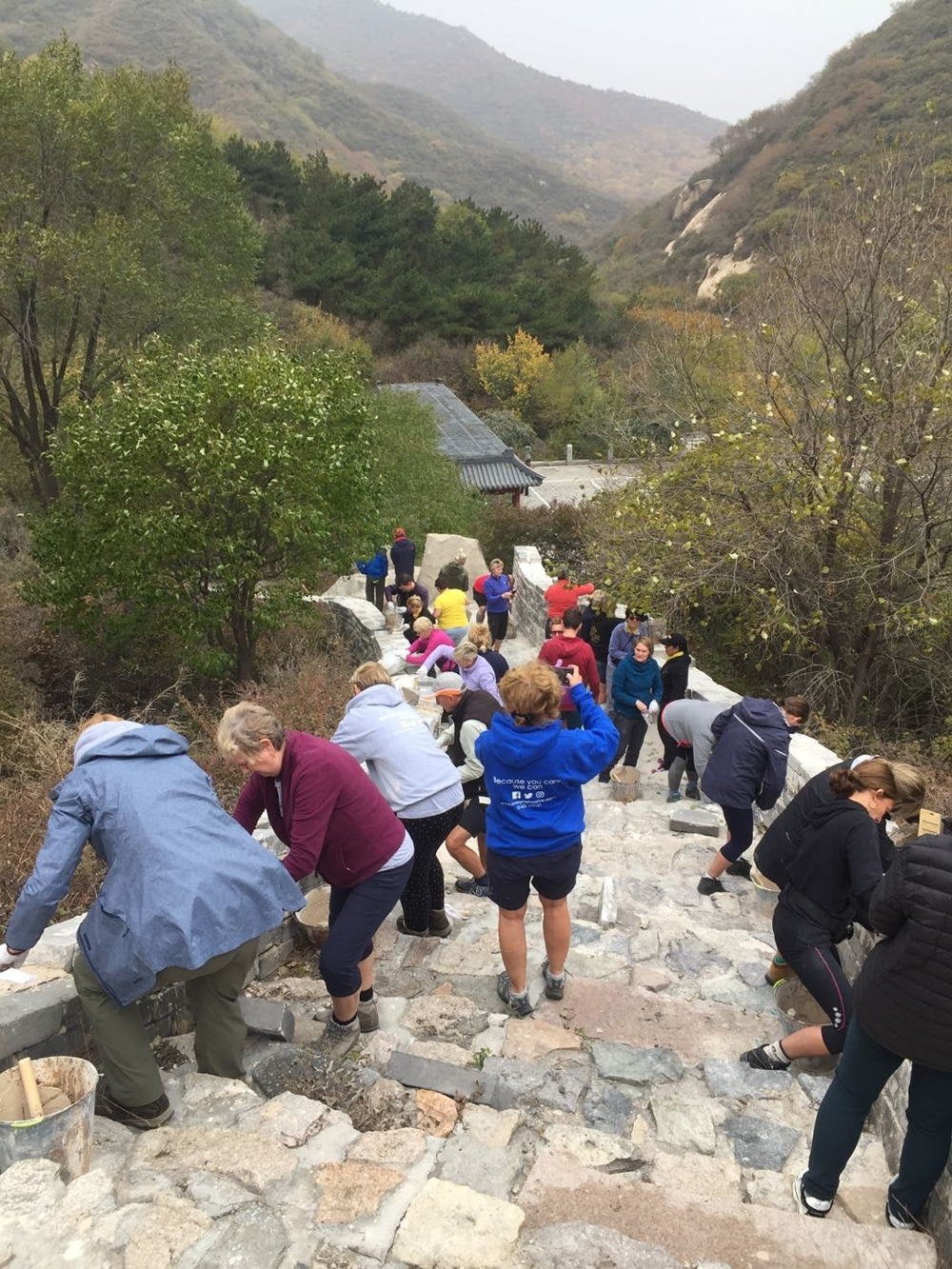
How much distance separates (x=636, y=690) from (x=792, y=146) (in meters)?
66.4

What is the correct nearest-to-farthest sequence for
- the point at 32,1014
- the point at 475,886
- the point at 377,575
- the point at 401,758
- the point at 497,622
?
the point at 32,1014, the point at 401,758, the point at 475,886, the point at 497,622, the point at 377,575

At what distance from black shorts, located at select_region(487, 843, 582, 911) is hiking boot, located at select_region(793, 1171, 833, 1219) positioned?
1474mm

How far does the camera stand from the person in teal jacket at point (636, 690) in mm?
7691

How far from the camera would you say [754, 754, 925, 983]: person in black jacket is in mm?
3697

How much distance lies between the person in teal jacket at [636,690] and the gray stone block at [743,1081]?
3.67 metres

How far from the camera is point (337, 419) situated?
12.1m

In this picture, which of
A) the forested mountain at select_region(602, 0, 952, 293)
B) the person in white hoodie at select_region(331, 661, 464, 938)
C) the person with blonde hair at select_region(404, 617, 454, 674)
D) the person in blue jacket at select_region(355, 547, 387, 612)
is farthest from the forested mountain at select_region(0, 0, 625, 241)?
the person in white hoodie at select_region(331, 661, 464, 938)

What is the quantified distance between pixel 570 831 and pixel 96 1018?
6.75 feet

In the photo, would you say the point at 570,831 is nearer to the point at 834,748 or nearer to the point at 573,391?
the point at 834,748

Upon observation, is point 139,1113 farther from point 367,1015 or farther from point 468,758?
point 468,758

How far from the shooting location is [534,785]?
4023mm

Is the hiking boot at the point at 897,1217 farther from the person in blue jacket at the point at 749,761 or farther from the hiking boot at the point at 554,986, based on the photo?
the person in blue jacket at the point at 749,761

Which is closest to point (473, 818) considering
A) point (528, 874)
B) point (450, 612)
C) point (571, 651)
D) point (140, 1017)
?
point (528, 874)

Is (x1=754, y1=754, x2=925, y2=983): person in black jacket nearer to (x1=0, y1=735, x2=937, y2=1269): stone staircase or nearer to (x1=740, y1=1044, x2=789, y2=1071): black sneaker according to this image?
(x1=740, y1=1044, x2=789, y2=1071): black sneaker
